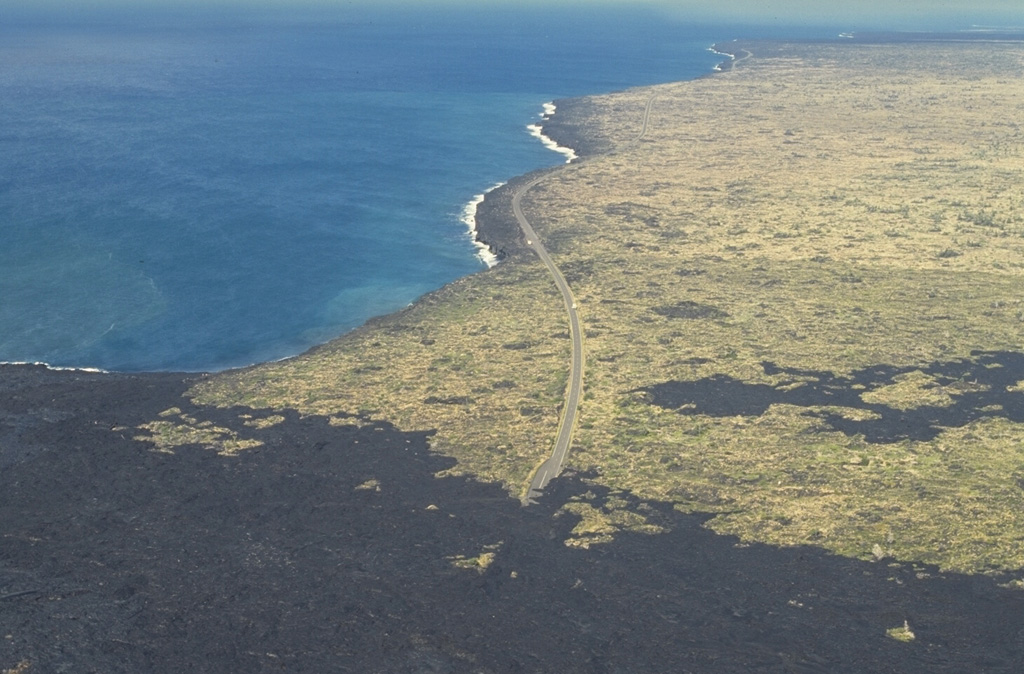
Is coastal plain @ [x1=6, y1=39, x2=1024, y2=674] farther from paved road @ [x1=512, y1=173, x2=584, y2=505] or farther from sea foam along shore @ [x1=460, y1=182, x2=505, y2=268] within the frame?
sea foam along shore @ [x1=460, y1=182, x2=505, y2=268]

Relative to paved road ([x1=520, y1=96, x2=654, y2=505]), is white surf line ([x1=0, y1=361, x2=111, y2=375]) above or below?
below

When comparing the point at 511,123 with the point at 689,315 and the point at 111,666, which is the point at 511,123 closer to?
the point at 689,315

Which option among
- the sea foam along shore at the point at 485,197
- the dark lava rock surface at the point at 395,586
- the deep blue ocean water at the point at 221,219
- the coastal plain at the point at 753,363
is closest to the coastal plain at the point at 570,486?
the dark lava rock surface at the point at 395,586

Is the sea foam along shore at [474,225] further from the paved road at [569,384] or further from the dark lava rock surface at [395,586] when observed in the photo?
the dark lava rock surface at [395,586]

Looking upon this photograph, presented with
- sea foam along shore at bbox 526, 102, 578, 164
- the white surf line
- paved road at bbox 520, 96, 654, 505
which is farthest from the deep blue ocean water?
paved road at bbox 520, 96, 654, 505

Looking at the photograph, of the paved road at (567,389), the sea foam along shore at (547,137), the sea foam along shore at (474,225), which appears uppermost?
the sea foam along shore at (547,137)

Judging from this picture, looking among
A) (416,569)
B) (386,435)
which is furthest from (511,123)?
(416,569)

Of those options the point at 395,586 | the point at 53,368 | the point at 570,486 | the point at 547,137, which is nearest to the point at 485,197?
the point at 547,137
